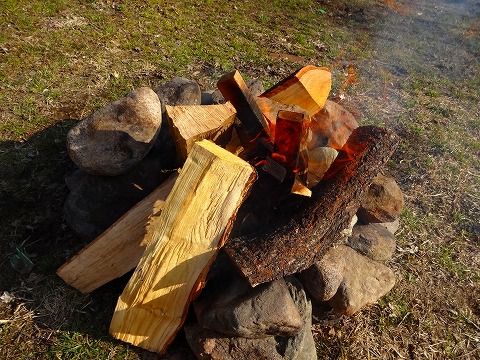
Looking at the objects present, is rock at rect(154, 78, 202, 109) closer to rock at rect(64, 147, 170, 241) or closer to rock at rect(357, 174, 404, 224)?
rock at rect(64, 147, 170, 241)

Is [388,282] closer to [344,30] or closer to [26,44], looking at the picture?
[26,44]

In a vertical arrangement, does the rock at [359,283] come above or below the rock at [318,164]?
below

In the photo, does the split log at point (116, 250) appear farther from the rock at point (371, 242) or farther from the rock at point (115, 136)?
the rock at point (371, 242)

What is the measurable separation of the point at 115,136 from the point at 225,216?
1.10 meters

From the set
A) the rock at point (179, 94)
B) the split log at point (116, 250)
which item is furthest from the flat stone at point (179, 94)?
the split log at point (116, 250)

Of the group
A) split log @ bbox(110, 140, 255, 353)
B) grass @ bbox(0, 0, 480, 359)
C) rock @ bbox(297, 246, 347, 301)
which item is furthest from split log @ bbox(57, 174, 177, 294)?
rock @ bbox(297, 246, 347, 301)

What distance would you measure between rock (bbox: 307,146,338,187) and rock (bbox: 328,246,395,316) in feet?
2.03

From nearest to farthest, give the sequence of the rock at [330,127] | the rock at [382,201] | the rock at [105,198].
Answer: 1. the rock at [105,198]
2. the rock at [382,201]
3. the rock at [330,127]

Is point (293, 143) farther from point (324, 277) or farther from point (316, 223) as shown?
point (324, 277)

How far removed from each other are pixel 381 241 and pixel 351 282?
56 cm

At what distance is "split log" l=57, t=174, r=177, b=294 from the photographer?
107 inches

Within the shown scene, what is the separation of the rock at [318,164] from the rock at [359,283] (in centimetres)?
62

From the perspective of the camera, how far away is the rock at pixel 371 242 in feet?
10.4

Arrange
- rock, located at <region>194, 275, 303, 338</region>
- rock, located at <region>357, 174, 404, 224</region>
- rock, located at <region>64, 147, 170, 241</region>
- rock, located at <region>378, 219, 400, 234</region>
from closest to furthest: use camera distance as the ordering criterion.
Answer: rock, located at <region>194, 275, 303, 338</region> < rock, located at <region>64, 147, 170, 241</region> < rock, located at <region>357, 174, 404, 224</region> < rock, located at <region>378, 219, 400, 234</region>
